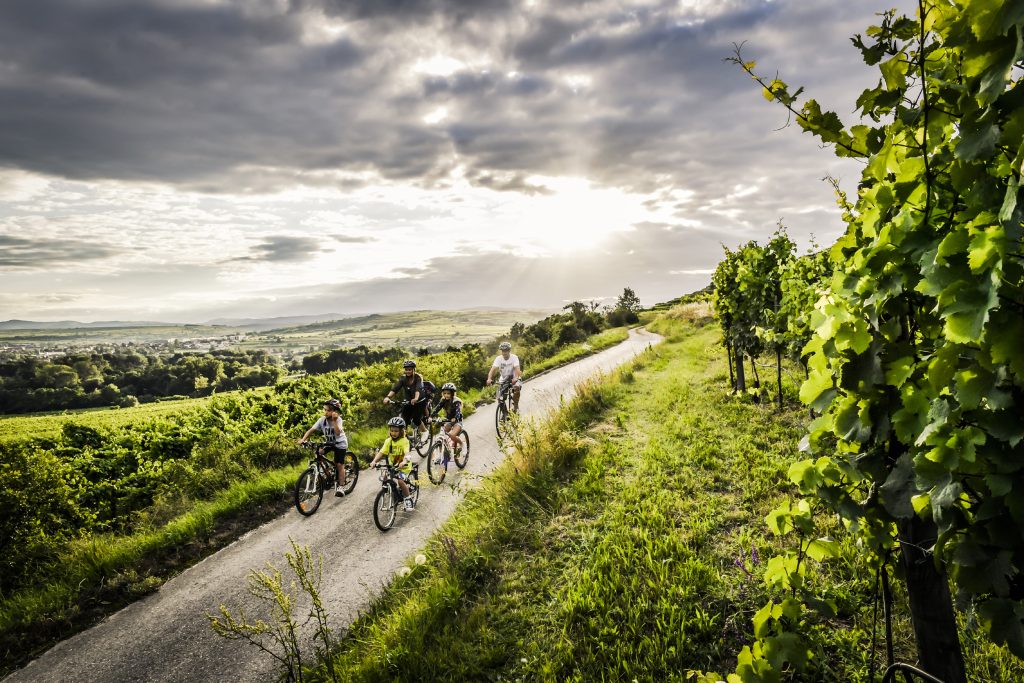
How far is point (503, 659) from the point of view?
444 cm

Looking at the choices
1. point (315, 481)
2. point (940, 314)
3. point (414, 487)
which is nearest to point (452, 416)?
point (414, 487)

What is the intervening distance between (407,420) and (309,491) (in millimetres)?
2813

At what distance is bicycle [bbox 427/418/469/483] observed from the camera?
→ 33.9 feet

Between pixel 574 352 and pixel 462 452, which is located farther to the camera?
pixel 574 352

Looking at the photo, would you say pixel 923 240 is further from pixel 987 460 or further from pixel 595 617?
pixel 595 617

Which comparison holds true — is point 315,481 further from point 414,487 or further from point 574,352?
point 574,352

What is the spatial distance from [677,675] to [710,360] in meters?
16.3

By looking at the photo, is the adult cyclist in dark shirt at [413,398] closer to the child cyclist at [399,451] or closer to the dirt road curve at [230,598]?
the dirt road curve at [230,598]

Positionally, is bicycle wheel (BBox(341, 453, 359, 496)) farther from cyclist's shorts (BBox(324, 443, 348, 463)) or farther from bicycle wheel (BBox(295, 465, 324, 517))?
bicycle wheel (BBox(295, 465, 324, 517))

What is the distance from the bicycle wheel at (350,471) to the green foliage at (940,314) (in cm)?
963

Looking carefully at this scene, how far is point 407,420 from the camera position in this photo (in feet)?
37.3

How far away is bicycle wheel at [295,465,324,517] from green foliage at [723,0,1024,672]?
9.16 metres

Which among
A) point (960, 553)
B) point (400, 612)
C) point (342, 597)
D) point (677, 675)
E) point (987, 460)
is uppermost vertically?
point (987, 460)

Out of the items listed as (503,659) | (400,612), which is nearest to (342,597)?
(400,612)
